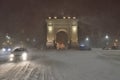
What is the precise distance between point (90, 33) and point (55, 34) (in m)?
26.2

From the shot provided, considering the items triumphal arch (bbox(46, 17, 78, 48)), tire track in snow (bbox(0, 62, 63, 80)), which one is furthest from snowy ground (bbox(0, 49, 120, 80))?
triumphal arch (bbox(46, 17, 78, 48))

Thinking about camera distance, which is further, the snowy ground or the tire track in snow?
the snowy ground

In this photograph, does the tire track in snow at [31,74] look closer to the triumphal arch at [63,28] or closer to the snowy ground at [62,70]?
the snowy ground at [62,70]

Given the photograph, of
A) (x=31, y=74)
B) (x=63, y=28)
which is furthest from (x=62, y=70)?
(x=63, y=28)

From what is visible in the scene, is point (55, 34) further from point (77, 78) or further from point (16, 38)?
point (77, 78)

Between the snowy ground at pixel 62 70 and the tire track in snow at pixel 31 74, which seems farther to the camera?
the snowy ground at pixel 62 70

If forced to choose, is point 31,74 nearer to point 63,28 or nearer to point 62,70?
point 62,70

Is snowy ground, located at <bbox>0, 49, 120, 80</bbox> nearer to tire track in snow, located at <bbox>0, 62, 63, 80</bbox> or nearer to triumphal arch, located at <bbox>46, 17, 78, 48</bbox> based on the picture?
tire track in snow, located at <bbox>0, 62, 63, 80</bbox>

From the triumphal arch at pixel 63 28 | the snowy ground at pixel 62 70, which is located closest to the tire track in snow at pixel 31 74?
the snowy ground at pixel 62 70

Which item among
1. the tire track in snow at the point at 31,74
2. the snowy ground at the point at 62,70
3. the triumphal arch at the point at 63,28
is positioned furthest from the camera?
the triumphal arch at the point at 63,28

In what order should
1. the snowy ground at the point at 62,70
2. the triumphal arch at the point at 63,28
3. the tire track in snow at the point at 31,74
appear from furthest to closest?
the triumphal arch at the point at 63,28, the snowy ground at the point at 62,70, the tire track in snow at the point at 31,74

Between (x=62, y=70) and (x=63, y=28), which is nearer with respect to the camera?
(x=62, y=70)

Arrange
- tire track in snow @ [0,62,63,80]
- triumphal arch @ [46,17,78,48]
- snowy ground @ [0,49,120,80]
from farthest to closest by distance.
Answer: triumphal arch @ [46,17,78,48], snowy ground @ [0,49,120,80], tire track in snow @ [0,62,63,80]

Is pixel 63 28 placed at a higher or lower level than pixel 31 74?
higher
